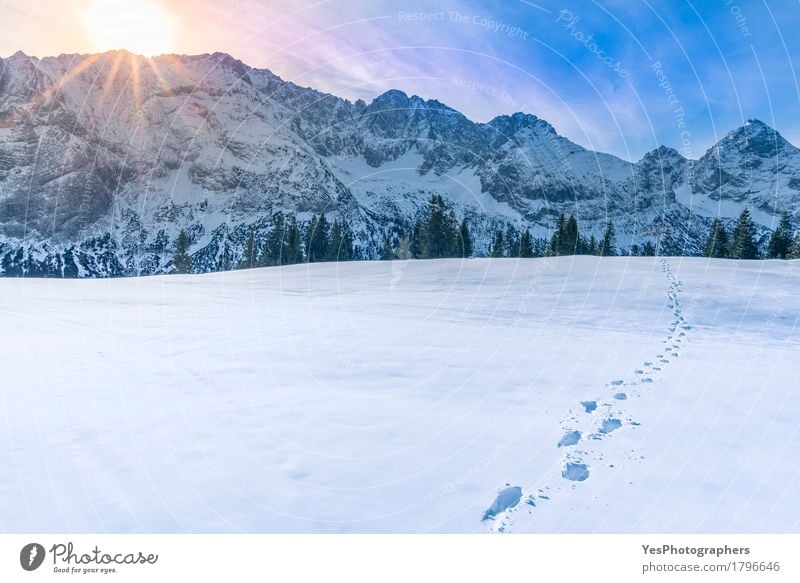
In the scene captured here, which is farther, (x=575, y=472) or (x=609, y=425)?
(x=609, y=425)

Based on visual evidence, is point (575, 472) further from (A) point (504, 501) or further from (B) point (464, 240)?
(B) point (464, 240)

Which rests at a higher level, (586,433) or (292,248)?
(292,248)

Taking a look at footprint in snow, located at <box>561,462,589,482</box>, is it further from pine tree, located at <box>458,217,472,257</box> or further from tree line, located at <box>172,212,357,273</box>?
tree line, located at <box>172,212,357,273</box>

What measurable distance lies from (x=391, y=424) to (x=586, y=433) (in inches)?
77.9

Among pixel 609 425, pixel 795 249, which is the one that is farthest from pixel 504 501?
pixel 795 249

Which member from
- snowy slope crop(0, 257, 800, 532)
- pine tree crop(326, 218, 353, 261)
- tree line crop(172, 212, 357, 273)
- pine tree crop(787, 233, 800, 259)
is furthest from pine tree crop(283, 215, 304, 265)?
pine tree crop(787, 233, 800, 259)

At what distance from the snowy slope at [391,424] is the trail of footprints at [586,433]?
0.9 inches

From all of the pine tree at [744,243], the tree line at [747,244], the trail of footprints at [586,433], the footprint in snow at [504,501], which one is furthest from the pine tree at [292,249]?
the footprint in snow at [504,501]

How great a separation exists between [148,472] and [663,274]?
18675 millimetres

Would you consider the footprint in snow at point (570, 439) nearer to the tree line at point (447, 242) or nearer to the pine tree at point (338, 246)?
the tree line at point (447, 242)

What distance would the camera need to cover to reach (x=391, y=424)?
15.6ft

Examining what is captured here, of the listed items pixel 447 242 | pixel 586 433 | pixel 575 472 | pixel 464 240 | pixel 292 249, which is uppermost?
pixel 464 240

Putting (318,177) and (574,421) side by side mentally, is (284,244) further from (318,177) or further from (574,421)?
(318,177)
